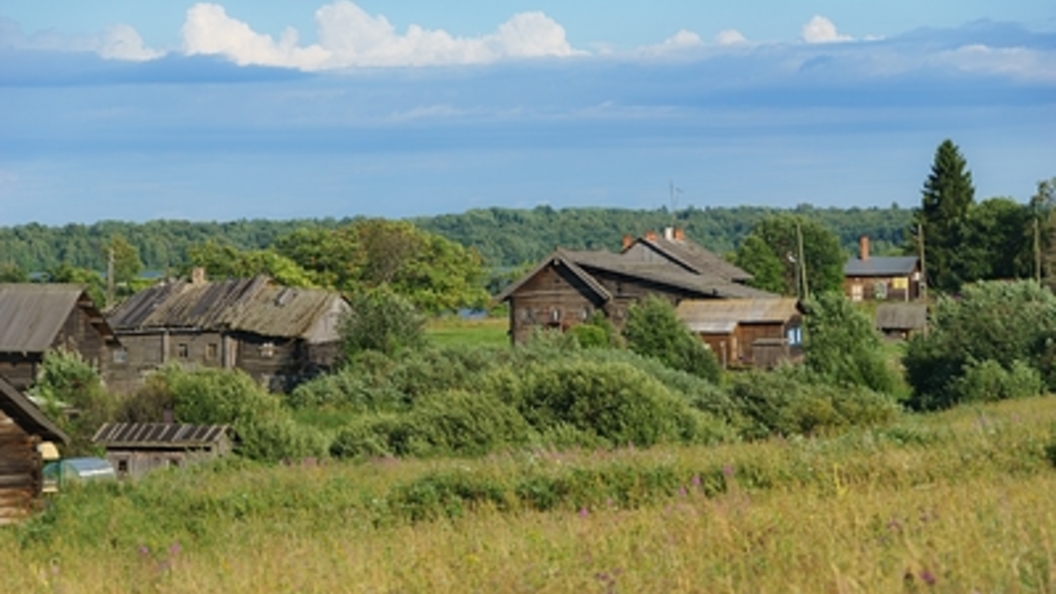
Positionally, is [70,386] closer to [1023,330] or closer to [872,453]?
[1023,330]

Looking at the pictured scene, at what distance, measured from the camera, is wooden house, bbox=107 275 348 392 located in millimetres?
63375

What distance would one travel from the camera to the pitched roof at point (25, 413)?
24609mm

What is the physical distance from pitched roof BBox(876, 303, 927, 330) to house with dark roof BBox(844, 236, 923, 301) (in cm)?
2441

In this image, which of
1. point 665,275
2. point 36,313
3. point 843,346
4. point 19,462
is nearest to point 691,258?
point 665,275

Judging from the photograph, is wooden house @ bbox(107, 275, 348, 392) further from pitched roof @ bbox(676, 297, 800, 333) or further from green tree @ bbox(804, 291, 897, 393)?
green tree @ bbox(804, 291, 897, 393)

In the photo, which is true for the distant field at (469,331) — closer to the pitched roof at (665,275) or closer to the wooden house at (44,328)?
the pitched roof at (665,275)

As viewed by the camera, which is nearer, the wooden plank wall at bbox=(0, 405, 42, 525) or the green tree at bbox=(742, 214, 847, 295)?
the wooden plank wall at bbox=(0, 405, 42, 525)

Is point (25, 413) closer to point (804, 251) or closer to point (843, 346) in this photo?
point (843, 346)

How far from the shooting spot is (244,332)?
64062mm

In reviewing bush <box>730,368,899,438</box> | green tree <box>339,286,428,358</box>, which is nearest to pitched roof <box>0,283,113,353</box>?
green tree <box>339,286,428,358</box>

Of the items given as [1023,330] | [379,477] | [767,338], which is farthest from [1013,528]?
[767,338]

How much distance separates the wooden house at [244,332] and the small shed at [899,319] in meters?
33.1

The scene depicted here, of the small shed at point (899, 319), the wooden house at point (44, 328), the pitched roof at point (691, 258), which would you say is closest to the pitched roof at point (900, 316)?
the small shed at point (899, 319)

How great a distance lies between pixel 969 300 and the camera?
47219mm
